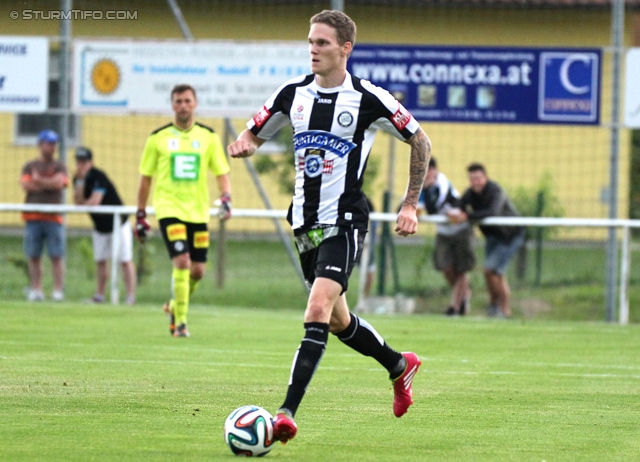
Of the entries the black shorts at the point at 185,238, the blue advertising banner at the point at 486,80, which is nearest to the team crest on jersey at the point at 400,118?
the black shorts at the point at 185,238

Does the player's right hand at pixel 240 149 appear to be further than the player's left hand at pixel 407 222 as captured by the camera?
Yes

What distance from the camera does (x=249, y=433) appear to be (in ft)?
18.4

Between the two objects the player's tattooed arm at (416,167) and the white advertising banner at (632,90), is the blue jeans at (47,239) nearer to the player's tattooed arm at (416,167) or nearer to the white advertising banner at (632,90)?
the white advertising banner at (632,90)

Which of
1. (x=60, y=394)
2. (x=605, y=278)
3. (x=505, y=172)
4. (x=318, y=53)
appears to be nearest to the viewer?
(x=318, y=53)

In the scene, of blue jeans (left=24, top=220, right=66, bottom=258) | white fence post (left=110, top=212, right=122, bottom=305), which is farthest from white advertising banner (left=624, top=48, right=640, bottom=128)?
blue jeans (left=24, top=220, right=66, bottom=258)

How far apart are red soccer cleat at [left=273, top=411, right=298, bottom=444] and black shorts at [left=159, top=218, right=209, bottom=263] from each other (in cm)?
602

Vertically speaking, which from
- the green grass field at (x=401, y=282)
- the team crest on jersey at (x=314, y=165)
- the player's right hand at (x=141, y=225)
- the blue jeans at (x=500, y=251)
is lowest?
the green grass field at (x=401, y=282)

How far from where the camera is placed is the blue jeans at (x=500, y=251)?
604 inches

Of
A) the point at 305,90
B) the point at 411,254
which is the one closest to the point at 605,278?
the point at 411,254

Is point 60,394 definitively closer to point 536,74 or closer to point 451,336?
point 451,336

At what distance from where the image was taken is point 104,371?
344 inches

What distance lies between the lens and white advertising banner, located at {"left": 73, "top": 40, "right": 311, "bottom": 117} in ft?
54.5

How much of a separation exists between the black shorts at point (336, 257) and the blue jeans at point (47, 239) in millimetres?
9709

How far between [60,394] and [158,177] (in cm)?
473
